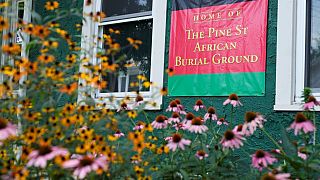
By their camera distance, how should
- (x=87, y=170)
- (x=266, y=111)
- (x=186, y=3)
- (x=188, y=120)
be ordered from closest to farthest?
(x=87, y=170)
(x=188, y=120)
(x=266, y=111)
(x=186, y=3)

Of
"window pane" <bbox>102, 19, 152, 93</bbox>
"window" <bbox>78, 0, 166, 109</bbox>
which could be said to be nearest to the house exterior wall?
"window" <bbox>78, 0, 166, 109</bbox>

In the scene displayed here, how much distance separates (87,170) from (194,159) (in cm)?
110

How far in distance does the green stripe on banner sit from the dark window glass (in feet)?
1.36

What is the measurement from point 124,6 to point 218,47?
1369 millimetres

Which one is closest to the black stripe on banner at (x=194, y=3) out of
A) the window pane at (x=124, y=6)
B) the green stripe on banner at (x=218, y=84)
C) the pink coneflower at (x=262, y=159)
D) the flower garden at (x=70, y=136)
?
the window pane at (x=124, y=6)

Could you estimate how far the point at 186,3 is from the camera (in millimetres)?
4668

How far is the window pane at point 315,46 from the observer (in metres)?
3.94

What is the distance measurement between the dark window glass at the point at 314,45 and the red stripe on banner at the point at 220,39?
398 mm

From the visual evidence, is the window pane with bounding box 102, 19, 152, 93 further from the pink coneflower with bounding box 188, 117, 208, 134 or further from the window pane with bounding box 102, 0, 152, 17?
the pink coneflower with bounding box 188, 117, 208, 134

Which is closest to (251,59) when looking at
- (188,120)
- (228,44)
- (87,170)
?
(228,44)

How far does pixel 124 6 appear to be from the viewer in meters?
5.22

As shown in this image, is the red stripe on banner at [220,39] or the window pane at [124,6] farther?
the window pane at [124,6]

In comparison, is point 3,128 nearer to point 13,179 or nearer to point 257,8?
point 13,179

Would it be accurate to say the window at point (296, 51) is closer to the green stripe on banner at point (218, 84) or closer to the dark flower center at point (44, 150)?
the green stripe on banner at point (218, 84)
